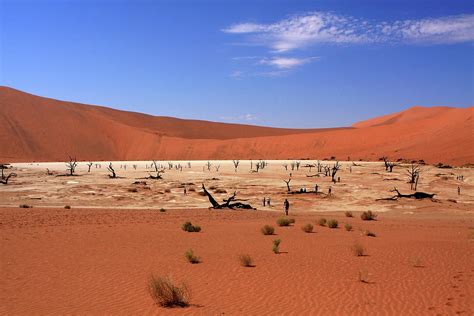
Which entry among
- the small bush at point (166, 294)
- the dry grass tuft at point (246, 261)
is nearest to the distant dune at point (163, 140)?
the dry grass tuft at point (246, 261)

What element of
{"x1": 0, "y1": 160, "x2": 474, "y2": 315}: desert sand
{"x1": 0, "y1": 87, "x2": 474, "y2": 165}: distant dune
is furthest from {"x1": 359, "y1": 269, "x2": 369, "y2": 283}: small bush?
{"x1": 0, "y1": 87, "x2": 474, "y2": 165}: distant dune

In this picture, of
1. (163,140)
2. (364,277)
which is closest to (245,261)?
(364,277)

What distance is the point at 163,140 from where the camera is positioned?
4815 inches

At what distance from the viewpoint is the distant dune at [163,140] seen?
9081 centimetres

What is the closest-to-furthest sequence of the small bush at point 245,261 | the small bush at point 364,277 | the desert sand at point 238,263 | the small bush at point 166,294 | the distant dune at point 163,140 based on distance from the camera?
the small bush at point 166,294, the desert sand at point 238,263, the small bush at point 364,277, the small bush at point 245,261, the distant dune at point 163,140

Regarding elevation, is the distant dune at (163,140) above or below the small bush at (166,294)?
above

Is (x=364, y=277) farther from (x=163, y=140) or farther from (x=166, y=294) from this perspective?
(x=163, y=140)

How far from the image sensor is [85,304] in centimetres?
868

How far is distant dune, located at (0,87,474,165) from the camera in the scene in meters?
90.8

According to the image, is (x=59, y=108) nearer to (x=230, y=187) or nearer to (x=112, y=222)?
(x=230, y=187)

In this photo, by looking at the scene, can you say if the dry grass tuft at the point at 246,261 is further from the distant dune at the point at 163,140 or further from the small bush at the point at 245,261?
the distant dune at the point at 163,140

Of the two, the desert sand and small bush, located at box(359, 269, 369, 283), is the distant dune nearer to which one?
the desert sand

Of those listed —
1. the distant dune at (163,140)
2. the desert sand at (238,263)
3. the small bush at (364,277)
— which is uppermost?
the distant dune at (163,140)

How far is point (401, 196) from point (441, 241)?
49.9 ft
